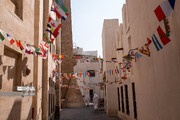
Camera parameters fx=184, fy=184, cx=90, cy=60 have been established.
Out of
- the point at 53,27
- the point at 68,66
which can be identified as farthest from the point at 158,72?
the point at 68,66

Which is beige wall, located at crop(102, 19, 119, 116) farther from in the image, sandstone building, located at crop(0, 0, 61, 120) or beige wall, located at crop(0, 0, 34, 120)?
beige wall, located at crop(0, 0, 34, 120)

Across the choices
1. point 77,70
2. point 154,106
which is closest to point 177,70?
point 154,106

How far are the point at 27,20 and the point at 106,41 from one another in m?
12.3

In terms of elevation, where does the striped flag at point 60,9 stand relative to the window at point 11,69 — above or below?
above

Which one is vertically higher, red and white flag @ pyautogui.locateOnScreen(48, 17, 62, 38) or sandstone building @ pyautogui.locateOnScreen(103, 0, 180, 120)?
red and white flag @ pyautogui.locateOnScreen(48, 17, 62, 38)

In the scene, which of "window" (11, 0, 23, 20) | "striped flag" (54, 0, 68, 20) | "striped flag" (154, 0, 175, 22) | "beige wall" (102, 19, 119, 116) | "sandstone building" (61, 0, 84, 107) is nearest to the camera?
"striped flag" (154, 0, 175, 22)

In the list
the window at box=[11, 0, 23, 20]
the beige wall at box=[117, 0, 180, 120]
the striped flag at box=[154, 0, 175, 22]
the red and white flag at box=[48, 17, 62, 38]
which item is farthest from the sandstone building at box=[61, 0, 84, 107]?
the striped flag at box=[154, 0, 175, 22]

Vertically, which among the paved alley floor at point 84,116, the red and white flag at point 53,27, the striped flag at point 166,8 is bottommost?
the paved alley floor at point 84,116

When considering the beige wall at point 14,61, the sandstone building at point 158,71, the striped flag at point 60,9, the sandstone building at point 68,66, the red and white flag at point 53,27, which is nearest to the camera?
the sandstone building at point 158,71

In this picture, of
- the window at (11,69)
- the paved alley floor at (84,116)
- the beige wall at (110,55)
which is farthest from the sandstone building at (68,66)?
the window at (11,69)

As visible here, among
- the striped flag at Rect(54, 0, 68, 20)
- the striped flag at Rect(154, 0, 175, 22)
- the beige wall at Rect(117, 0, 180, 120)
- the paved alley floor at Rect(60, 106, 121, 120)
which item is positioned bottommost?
the paved alley floor at Rect(60, 106, 121, 120)

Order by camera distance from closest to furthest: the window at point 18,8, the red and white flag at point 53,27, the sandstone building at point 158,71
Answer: the sandstone building at point 158,71, the window at point 18,8, the red and white flag at point 53,27

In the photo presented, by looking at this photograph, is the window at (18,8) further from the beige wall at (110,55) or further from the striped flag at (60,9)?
the beige wall at (110,55)

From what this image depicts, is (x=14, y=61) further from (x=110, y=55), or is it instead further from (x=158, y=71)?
(x=110, y=55)
